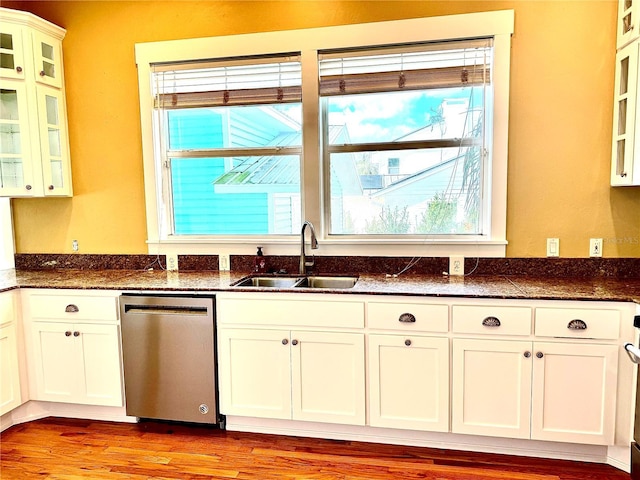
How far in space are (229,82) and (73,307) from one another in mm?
1747

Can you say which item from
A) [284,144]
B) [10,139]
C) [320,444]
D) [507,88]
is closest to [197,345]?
[320,444]

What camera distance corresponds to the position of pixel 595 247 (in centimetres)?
253

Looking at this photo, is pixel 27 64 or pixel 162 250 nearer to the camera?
pixel 27 64

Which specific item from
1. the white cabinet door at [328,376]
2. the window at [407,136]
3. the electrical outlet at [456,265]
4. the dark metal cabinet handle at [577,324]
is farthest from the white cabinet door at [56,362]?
the dark metal cabinet handle at [577,324]

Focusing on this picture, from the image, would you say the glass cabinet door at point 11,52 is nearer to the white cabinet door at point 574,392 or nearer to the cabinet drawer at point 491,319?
the cabinet drawer at point 491,319

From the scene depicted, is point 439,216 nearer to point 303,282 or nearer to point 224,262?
point 303,282

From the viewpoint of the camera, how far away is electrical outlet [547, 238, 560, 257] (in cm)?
257

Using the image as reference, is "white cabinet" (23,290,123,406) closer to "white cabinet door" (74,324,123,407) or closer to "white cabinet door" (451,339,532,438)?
"white cabinet door" (74,324,123,407)

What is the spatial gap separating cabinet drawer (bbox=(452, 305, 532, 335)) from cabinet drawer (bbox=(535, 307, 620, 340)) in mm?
69

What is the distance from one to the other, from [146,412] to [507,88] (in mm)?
2874

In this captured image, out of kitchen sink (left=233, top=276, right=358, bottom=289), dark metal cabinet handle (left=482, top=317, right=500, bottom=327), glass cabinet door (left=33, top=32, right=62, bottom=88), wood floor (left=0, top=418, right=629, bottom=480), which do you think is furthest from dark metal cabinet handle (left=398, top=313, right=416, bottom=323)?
glass cabinet door (left=33, top=32, right=62, bottom=88)

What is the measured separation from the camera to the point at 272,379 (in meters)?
2.41

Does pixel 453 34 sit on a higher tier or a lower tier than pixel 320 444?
higher

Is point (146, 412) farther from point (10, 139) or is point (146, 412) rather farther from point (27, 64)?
point (27, 64)
